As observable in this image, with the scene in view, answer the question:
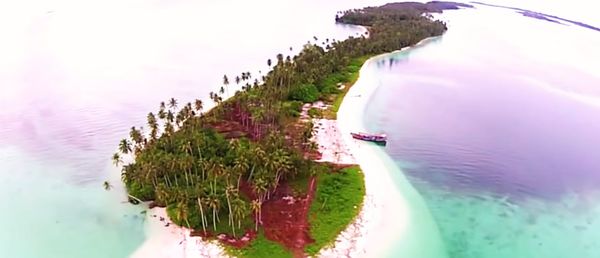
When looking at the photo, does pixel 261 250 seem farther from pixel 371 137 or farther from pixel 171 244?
pixel 371 137

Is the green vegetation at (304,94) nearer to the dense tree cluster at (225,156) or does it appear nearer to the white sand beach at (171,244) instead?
the dense tree cluster at (225,156)

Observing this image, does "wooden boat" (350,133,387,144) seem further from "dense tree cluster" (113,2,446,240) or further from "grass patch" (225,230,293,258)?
"grass patch" (225,230,293,258)

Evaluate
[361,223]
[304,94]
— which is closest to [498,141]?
[304,94]

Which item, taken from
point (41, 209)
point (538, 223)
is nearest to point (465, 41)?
point (538, 223)

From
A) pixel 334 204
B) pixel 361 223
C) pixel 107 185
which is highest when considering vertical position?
pixel 107 185

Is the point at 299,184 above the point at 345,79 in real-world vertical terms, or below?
below

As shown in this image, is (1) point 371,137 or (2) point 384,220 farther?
(1) point 371,137

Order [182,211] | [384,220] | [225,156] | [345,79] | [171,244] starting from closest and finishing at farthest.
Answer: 1. [171,244]
2. [182,211]
3. [384,220]
4. [225,156]
5. [345,79]
